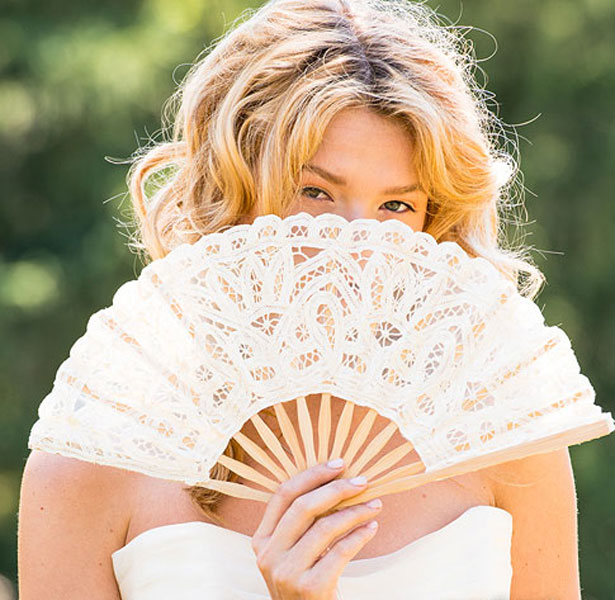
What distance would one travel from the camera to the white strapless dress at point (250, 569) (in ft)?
8.95

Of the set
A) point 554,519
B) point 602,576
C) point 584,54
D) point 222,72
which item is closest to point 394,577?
point 554,519

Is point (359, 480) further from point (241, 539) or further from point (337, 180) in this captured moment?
point (337, 180)

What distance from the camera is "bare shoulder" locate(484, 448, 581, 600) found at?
9.86 ft

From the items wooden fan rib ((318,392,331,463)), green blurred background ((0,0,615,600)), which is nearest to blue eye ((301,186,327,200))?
wooden fan rib ((318,392,331,463))

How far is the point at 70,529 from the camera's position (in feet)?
9.21

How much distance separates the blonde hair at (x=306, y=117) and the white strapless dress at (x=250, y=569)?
0.12 m

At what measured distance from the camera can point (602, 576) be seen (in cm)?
849

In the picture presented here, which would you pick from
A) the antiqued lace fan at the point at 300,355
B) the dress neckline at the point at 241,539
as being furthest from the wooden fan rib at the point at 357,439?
the dress neckline at the point at 241,539

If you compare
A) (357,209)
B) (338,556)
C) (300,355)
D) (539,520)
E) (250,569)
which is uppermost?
(357,209)

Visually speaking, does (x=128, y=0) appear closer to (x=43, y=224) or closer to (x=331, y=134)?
(x=43, y=224)

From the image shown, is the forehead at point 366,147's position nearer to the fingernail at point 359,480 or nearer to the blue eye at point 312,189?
the blue eye at point 312,189

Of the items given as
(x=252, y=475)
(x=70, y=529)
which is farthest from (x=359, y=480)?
(x=70, y=529)

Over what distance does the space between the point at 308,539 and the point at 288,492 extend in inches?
3.8

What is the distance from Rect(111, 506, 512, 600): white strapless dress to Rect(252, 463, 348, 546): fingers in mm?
383
